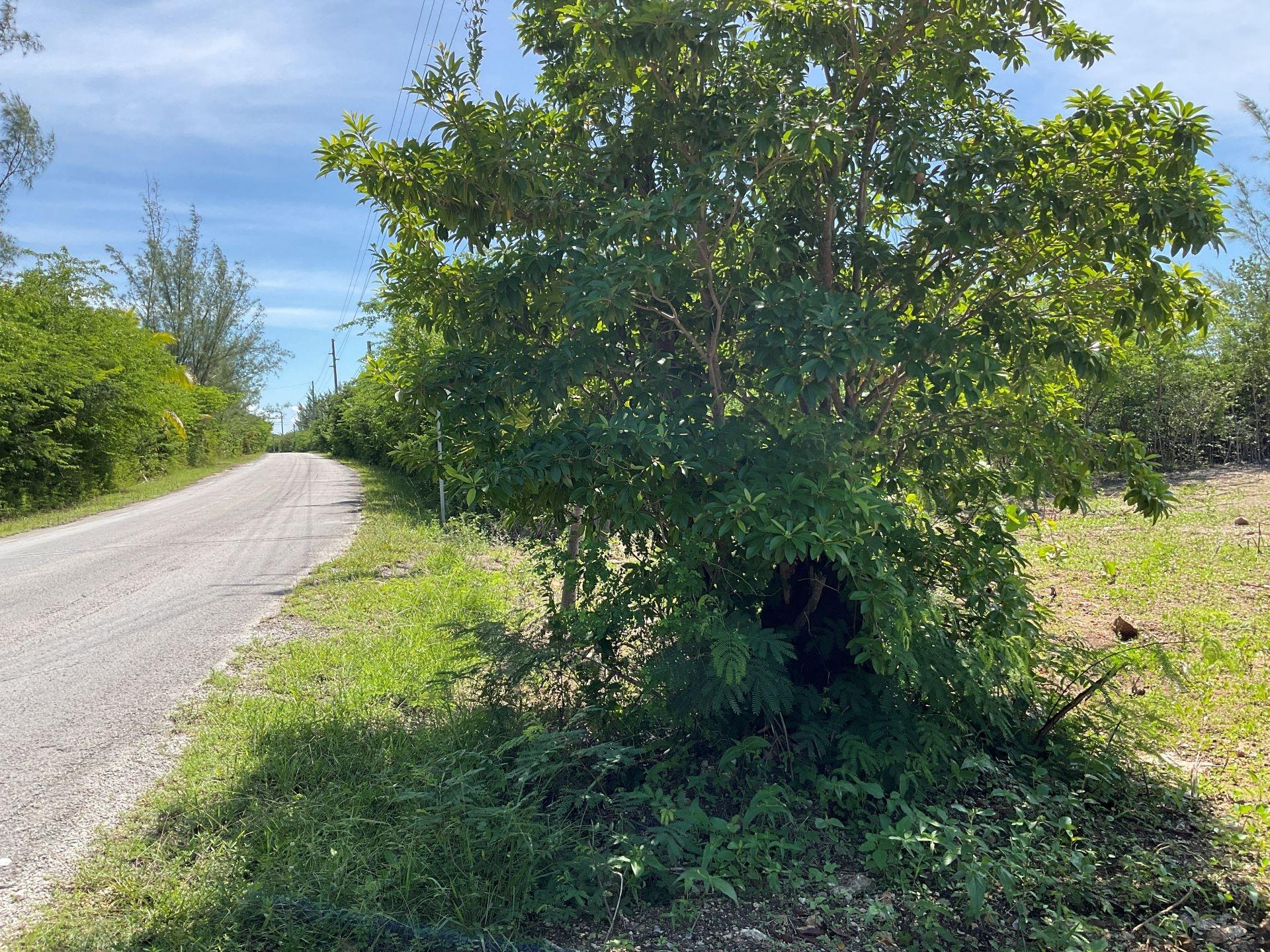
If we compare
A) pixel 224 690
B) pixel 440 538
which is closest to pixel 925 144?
pixel 224 690

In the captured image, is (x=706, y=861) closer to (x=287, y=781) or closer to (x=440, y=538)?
(x=287, y=781)

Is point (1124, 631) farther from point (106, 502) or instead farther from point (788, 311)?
point (106, 502)

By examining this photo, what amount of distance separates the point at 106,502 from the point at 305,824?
19.5 meters

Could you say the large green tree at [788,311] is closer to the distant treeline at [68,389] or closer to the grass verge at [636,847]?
the grass verge at [636,847]

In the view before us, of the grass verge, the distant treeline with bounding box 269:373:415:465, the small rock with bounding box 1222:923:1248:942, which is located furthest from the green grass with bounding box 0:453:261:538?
the small rock with bounding box 1222:923:1248:942

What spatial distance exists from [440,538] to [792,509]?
31.2 feet

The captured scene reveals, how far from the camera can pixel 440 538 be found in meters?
11.8

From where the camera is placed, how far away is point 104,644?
639 cm

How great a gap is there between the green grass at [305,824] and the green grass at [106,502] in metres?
12.4

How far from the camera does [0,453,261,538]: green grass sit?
50.1ft

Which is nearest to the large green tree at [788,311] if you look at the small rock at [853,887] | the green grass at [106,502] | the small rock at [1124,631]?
the small rock at [853,887]

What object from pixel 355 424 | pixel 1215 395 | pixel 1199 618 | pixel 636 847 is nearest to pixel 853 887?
pixel 636 847

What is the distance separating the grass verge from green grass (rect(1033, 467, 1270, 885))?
1.4 inches

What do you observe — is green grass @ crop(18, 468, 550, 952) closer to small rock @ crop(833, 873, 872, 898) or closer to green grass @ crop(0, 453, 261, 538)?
small rock @ crop(833, 873, 872, 898)
